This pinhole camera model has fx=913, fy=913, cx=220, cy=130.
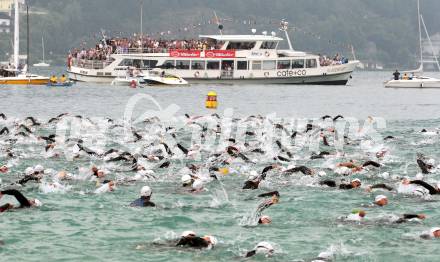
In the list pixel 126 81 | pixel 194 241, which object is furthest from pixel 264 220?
pixel 126 81

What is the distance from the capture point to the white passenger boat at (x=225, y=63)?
111562 millimetres

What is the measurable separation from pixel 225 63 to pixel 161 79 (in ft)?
27.7

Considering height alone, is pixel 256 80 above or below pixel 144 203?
above

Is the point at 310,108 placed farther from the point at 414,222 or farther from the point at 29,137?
the point at 414,222

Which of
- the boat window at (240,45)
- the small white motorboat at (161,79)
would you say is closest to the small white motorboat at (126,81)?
the small white motorboat at (161,79)

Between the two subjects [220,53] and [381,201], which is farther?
[220,53]

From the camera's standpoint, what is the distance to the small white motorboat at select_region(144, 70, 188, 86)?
110 metres

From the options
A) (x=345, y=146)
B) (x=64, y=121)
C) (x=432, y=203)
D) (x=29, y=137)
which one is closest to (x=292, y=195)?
(x=432, y=203)

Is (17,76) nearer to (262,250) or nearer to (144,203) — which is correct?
(144,203)

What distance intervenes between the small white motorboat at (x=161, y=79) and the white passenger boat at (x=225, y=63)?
1.02m

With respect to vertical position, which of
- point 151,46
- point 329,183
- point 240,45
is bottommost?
point 329,183

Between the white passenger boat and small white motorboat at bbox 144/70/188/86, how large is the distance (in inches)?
40.3

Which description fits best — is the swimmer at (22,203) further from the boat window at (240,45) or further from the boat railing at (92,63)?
the boat railing at (92,63)

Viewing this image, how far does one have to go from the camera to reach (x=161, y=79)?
10994 centimetres
